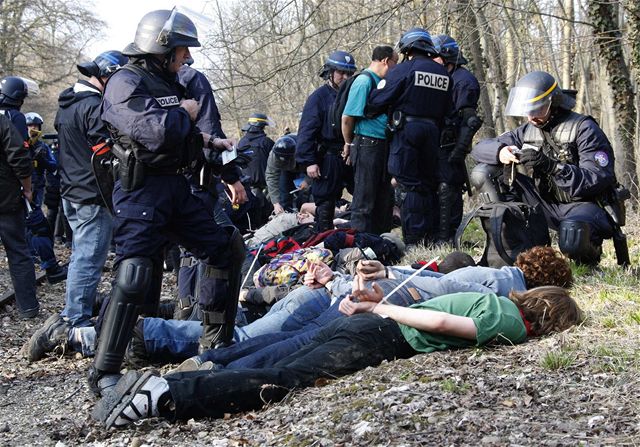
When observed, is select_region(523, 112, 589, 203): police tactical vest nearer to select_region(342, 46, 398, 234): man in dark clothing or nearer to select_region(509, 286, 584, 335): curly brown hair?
select_region(509, 286, 584, 335): curly brown hair

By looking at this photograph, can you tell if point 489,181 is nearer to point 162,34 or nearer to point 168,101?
point 168,101

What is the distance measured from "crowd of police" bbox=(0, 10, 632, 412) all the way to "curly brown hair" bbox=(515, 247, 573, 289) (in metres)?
0.78

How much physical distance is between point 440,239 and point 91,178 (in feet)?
12.1

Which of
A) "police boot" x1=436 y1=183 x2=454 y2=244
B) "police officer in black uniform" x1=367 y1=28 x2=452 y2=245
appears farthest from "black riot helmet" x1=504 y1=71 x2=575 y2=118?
"police boot" x1=436 y1=183 x2=454 y2=244

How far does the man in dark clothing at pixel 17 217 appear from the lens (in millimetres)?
7832

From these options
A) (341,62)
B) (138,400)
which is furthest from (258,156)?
(138,400)

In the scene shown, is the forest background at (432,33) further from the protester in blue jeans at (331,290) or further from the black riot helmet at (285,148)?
the protester in blue jeans at (331,290)

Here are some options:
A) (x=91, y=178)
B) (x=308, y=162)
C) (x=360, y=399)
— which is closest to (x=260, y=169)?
(x=308, y=162)

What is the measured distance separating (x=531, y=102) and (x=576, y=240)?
1.04 metres

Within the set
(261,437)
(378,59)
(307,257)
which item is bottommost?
(261,437)

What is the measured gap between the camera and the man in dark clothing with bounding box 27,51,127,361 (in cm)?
633

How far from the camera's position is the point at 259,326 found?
220 inches

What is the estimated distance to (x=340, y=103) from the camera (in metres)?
8.77

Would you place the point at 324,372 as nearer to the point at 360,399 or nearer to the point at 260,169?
the point at 360,399
